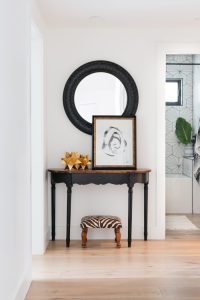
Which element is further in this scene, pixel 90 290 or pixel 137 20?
pixel 137 20

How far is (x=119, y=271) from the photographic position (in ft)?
14.5

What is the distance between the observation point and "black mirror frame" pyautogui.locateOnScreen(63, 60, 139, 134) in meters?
5.73

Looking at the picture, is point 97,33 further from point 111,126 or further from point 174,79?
point 174,79

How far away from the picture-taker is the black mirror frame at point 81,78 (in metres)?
5.73

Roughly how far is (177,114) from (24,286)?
17.1 feet

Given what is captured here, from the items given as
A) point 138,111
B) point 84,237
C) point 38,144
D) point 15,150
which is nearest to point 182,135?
point 138,111

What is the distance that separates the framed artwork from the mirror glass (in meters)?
0.16

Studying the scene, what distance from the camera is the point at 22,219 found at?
3729mm

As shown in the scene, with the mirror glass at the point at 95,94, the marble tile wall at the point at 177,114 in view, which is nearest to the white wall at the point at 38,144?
the mirror glass at the point at 95,94

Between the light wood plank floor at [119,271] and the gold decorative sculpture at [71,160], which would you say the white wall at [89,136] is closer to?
the gold decorative sculpture at [71,160]

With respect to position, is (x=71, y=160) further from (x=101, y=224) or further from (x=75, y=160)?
(x=101, y=224)

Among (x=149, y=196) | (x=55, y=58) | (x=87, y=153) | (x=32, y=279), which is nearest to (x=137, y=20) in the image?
(x=55, y=58)

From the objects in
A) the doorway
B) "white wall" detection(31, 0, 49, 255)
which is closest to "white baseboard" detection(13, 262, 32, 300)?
"white wall" detection(31, 0, 49, 255)

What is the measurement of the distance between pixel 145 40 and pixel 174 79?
2.66 m
